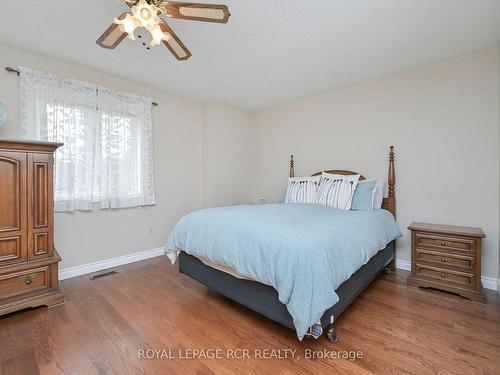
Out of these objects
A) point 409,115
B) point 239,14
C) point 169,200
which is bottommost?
point 169,200

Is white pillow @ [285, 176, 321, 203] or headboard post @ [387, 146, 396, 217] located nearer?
headboard post @ [387, 146, 396, 217]

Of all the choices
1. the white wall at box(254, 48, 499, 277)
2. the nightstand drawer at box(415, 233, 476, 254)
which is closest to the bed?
the nightstand drawer at box(415, 233, 476, 254)

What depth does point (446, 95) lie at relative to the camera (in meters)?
2.63

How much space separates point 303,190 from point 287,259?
195cm

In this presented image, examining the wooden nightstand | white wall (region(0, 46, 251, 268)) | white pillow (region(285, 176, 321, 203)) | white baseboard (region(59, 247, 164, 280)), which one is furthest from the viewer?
white pillow (region(285, 176, 321, 203))

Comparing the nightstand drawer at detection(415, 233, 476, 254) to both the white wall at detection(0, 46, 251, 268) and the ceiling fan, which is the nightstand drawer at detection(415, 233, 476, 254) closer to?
the ceiling fan

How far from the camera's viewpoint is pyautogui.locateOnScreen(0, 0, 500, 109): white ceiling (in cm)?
183

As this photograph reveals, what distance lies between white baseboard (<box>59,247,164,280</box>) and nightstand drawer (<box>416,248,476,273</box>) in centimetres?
325

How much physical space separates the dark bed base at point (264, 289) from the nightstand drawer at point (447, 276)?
1.28ft

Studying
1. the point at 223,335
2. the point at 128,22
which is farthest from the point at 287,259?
the point at 128,22

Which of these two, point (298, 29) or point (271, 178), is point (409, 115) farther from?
point (271, 178)

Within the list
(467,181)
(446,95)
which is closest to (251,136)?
(446,95)

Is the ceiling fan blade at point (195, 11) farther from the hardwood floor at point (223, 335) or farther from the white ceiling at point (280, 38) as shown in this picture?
the hardwood floor at point (223, 335)

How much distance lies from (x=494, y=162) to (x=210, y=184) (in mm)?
3414
